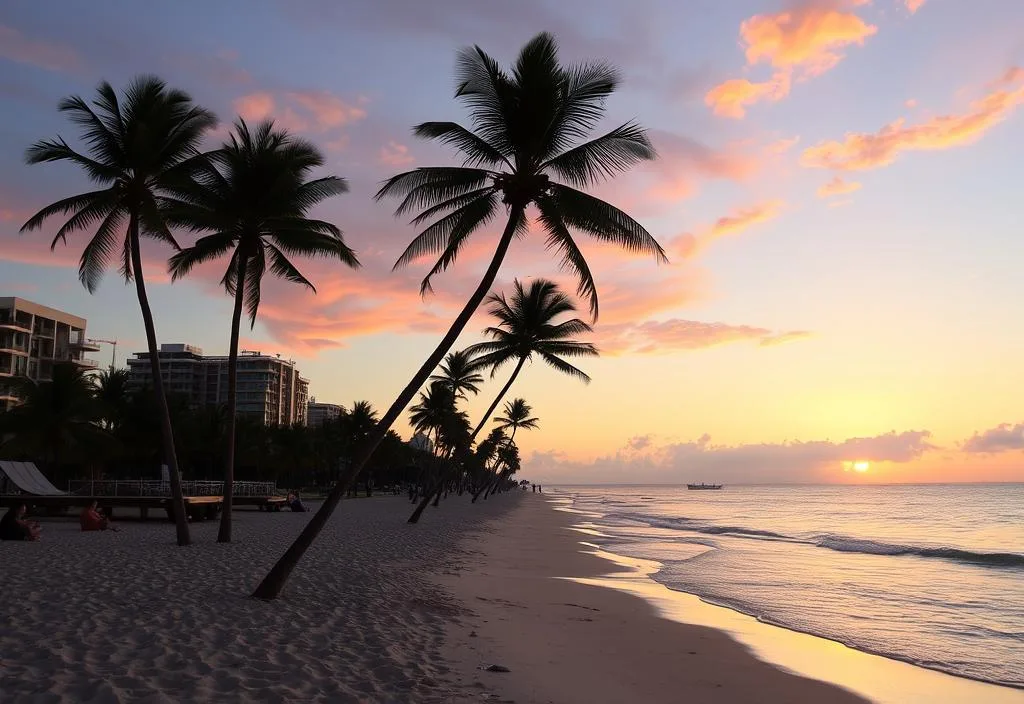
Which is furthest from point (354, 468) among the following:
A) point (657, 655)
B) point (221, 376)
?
point (221, 376)

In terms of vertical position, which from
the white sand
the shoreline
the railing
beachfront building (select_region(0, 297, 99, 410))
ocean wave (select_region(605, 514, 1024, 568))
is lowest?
ocean wave (select_region(605, 514, 1024, 568))

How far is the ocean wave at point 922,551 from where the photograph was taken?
25.0 metres

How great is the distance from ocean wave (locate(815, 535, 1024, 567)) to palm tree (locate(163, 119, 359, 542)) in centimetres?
2291

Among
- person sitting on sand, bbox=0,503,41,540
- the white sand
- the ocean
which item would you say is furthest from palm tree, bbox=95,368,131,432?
the white sand

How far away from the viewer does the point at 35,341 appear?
284 ft

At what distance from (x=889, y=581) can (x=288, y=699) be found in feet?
59.0

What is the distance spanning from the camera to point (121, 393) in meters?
45.6

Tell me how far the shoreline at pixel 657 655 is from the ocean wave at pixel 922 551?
16.2 metres

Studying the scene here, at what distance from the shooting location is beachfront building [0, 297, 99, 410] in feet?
263

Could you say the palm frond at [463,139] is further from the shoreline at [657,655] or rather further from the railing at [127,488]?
the railing at [127,488]

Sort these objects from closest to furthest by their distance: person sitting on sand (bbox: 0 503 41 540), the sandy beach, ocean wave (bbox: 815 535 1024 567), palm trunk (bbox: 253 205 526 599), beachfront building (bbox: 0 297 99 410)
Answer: the sandy beach
palm trunk (bbox: 253 205 526 599)
person sitting on sand (bbox: 0 503 41 540)
ocean wave (bbox: 815 535 1024 567)
beachfront building (bbox: 0 297 99 410)

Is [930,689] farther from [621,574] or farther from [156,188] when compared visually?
[156,188]

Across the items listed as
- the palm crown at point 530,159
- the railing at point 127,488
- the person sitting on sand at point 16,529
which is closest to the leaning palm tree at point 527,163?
the palm crown at point 530,159

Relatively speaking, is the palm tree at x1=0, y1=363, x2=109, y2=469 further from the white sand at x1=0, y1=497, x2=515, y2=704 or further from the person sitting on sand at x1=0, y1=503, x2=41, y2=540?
the white sand at x1=0, y1=497, x2=515, y2=704
